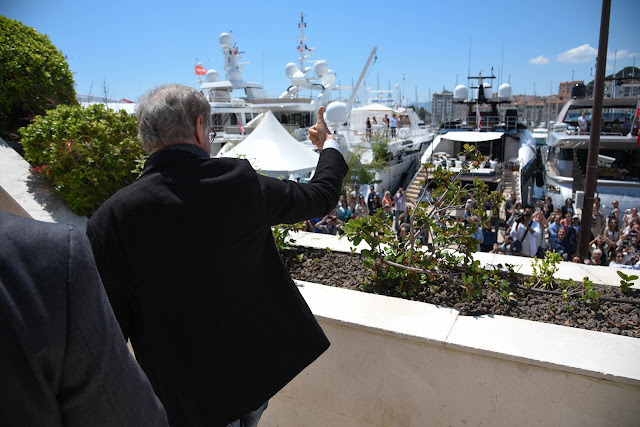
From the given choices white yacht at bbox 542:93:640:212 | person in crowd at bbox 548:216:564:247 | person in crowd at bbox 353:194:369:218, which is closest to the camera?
person in crowd at bbox 548:216:564:247

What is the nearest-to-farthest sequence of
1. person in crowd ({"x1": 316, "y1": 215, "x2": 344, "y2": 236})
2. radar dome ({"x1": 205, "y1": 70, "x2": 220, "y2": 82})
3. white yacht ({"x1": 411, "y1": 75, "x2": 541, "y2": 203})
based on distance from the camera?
person in crowd ({"x1": 316, "y1": 215, "x2": 344, "y2": 236}) < white yacht ({"x1": 411, "y1": 75, "x2": 541, "y2": 203}) < radar dome ({"x1": 205, "y1": 70, "x2": 220, "y2": 82})

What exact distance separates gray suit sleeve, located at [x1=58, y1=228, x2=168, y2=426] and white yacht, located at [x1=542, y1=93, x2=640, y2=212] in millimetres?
15393

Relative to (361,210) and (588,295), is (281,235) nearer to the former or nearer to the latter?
(588,295)

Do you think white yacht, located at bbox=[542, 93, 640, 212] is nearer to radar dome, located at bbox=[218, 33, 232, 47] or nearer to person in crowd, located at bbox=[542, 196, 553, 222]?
person in crowd, located at bbox=[542, 196, 553, 222]

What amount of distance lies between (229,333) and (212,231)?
0.40 metres

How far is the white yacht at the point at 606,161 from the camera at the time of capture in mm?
14969

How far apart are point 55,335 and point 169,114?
1091mm

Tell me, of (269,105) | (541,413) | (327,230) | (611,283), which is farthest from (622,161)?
(269,105)

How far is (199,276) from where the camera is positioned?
61.8 inches

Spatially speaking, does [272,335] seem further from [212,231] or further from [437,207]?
[437,207]

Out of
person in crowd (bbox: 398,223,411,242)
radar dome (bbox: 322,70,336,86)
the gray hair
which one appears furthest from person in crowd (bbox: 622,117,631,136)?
radar dome (bbox: 322,70,336,86)

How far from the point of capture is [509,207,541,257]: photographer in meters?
8.48

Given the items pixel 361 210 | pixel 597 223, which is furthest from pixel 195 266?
pixel 361 210

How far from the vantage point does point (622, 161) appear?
1700 cm
